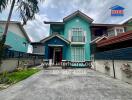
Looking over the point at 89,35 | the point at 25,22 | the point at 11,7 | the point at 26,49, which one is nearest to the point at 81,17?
the point at 89,35

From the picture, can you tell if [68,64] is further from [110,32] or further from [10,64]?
[110,32]

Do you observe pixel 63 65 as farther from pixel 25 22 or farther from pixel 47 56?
pixel 25 22

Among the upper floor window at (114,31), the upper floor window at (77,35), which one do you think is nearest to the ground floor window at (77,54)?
the upper floor window at (77,35)

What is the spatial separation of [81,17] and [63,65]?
913cm

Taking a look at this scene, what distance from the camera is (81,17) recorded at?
62.2 ft

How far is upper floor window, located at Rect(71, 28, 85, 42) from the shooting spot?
1788cm

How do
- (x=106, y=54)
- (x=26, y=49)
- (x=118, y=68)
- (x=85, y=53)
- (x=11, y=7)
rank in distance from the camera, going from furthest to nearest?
(x=26, y=49) → (x=85, y=53) → (x=106, y=54) → (x=11, y=7) → (x=118, y=68)

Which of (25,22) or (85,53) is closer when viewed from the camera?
(25,22)

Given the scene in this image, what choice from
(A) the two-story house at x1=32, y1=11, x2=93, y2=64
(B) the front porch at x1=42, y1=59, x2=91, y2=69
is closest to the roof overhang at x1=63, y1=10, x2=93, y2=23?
(A) the two-story house at x1=32, y1=11, x2=93, y2=64

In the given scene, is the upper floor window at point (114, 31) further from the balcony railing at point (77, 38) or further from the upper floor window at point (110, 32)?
the balcony railing at point (77, 38)

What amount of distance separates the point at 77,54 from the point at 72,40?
245 centimetres

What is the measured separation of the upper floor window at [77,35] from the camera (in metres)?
17.9

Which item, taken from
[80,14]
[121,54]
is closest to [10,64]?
[121,54]

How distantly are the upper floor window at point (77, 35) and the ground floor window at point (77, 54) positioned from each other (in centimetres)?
149
